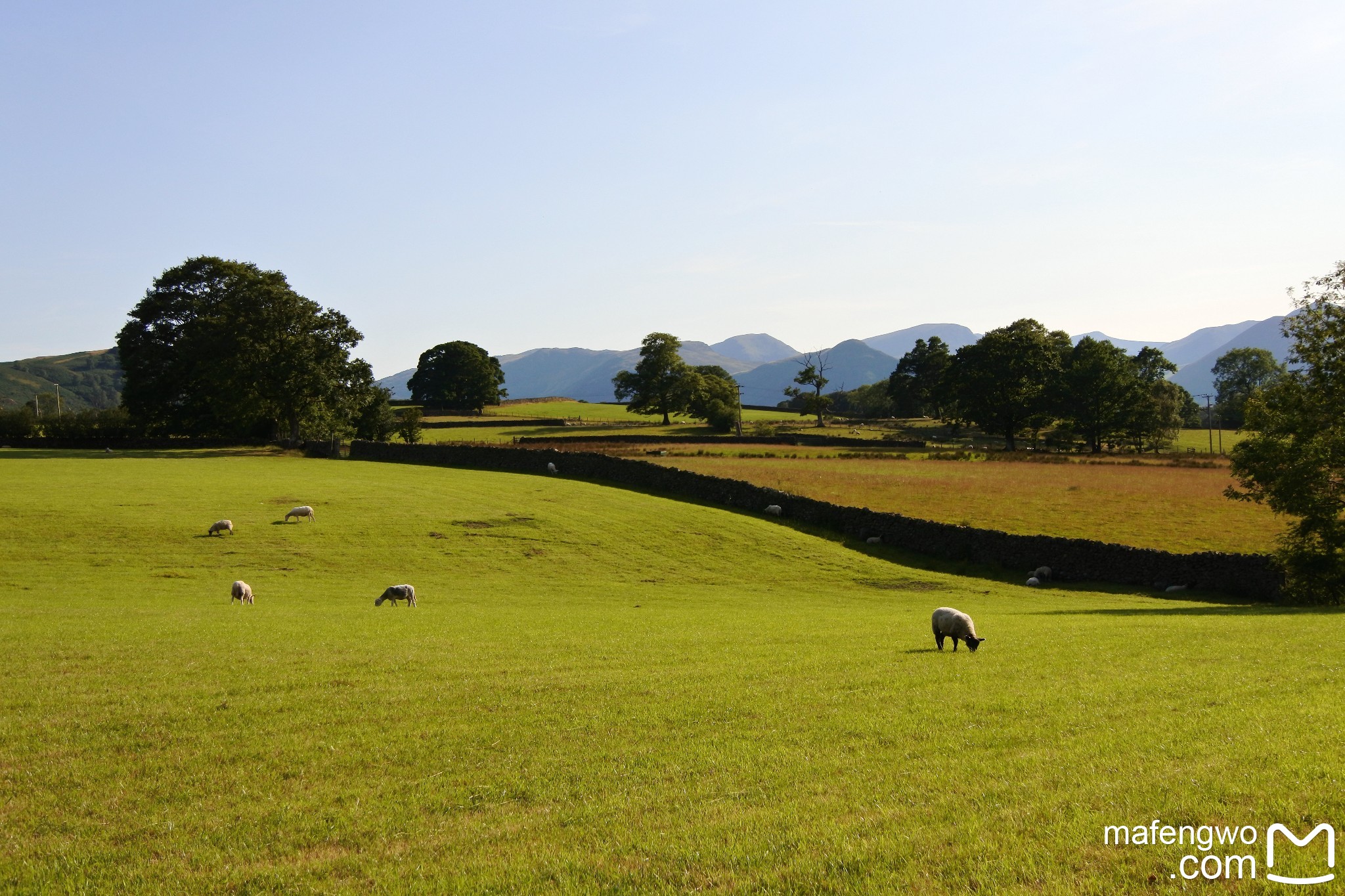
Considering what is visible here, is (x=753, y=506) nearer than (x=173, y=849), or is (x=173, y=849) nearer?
(x=173, y=849)

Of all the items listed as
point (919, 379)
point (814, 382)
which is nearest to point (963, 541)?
point (814, 382)

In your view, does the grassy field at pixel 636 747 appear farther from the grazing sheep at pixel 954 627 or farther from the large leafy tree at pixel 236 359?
the large leafy tree at pixel 236 359

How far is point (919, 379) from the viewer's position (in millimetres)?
137375

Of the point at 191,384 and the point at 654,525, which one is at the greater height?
the point at 191,384

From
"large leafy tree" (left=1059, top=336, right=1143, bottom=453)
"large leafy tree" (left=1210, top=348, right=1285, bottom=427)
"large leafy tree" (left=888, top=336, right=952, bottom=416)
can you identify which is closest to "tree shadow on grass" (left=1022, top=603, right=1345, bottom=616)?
"large leafy tree" (left=1059, top=336, right=1143, bottom=453)

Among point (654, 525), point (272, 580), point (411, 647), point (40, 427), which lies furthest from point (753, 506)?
point (40, 427)

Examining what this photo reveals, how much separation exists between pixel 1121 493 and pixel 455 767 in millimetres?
54500

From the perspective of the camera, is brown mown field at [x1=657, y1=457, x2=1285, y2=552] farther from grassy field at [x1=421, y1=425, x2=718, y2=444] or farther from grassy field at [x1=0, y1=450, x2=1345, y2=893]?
grassy field at [x1=421, y1=425, x2=718, y2=444]

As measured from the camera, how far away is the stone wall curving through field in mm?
32969

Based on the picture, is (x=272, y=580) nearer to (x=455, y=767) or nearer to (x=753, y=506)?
(x=455, y=767)

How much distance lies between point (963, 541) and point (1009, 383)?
58.2m

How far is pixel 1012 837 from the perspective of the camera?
660 cm

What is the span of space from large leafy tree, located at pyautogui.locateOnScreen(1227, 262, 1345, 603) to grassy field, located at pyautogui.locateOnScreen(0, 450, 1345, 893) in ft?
23.3

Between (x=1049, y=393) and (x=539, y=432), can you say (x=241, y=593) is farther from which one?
(x=1049, y=393)
